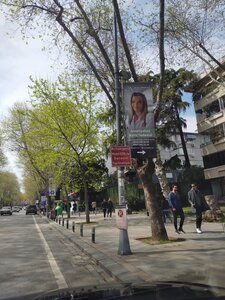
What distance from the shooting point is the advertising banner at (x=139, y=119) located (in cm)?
1206

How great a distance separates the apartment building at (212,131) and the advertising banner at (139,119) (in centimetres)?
2923

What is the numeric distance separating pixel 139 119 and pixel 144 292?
890 cm

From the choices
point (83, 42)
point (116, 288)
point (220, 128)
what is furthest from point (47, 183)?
point (116, 288)

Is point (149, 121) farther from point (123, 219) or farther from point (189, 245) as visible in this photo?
point (189, 245)

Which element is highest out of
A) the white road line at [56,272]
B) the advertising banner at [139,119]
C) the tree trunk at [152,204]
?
the advertising banner at [139,119]

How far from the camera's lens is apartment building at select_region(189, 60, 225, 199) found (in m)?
42.8

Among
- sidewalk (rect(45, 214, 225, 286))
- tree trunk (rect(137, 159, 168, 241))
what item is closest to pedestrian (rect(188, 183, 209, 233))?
sidewalk (rect(45, 214, 225, 286))

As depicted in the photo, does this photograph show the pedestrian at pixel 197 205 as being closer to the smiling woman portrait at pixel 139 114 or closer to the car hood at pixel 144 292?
the smiling woman portrait at pixel 139 114

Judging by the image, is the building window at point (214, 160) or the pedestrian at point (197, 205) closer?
the pedestrian at point (197, 205)

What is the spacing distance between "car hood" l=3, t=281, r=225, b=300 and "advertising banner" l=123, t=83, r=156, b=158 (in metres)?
8.07

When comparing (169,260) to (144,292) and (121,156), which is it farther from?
(144,292)

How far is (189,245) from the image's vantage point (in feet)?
39.2

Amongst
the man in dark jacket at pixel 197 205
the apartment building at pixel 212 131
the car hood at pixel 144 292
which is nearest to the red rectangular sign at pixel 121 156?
the man in dark jacket at pixel 197 205

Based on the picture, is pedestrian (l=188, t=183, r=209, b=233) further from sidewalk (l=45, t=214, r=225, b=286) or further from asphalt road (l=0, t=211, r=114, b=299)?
asphalt road (l=0, t=211, r=114, b=299)
